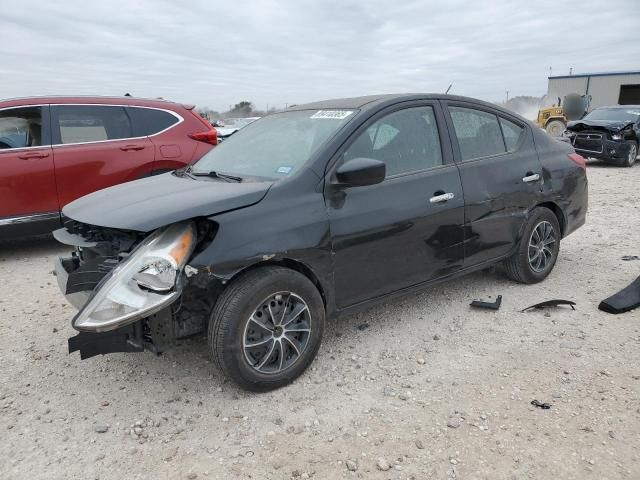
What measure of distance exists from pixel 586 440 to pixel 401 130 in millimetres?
2204

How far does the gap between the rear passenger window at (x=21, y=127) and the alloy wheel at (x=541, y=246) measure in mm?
5278

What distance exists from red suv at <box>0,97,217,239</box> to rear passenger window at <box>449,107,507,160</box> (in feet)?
12.1

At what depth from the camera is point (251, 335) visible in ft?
9.43

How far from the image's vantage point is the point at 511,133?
14.5 ft

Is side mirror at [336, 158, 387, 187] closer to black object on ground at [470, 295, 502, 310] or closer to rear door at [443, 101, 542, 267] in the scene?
rear door at [443, 101, 542, 267]

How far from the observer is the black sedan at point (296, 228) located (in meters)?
2.71

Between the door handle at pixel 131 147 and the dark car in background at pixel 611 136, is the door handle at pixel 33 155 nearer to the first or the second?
the door handle at pixel 131 147

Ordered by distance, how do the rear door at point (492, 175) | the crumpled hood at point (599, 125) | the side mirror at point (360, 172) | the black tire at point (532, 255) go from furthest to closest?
the crumpled hood at point (599, 125) → the black tire at point (532, 255) → the rear door at point (492, 175) → the side mirror at point (360, 172)

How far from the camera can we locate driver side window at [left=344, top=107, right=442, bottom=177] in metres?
3.41

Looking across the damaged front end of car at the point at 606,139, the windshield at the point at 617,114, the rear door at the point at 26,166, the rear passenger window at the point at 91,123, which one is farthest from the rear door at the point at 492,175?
the windshield at the point at 617,114

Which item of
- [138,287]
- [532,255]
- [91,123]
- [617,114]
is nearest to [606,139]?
[617,114]

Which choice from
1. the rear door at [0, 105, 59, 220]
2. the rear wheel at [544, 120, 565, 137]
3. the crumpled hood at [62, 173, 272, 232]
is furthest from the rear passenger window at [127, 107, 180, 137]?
the rear wheel at [544, 120, 565, 137]

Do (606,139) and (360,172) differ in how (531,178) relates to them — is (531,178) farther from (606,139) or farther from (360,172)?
(606,139)

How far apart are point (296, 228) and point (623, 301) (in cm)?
281
